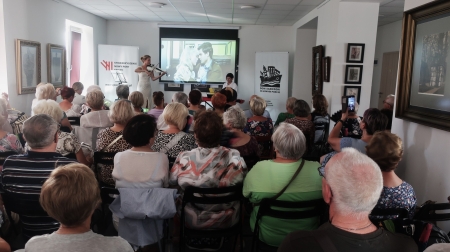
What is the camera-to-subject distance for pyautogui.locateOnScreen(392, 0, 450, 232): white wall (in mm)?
2643

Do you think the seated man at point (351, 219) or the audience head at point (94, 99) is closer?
the seated man at point (351, 219)

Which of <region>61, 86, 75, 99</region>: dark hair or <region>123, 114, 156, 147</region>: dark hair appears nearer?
<region>123, 114, 156, 147</region>: dark hair

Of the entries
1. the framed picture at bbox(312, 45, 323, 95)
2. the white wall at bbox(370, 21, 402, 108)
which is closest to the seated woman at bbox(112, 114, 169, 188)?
the framed picture at bbox(312, 45, 323, 95)

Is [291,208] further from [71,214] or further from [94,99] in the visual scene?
[94,99]

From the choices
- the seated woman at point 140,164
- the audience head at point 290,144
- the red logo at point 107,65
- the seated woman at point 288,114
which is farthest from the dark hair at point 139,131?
the red logo at point 107,65

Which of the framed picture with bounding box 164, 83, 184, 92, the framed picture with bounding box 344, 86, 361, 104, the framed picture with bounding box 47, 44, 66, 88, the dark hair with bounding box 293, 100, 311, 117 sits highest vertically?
the framed picture with bounding box 47, 44, 66, 88

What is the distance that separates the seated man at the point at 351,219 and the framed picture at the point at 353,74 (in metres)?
4.45

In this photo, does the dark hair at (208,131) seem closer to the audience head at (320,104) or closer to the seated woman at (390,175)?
the seated woman at (390,175)

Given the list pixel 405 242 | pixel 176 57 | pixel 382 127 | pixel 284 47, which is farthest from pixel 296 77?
pixel 405 242

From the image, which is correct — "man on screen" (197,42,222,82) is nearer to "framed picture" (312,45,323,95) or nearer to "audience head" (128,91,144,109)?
"framed picture" (312,45,323,95)

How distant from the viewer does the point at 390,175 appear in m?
2.07

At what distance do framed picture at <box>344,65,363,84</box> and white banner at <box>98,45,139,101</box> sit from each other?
18.2 ft

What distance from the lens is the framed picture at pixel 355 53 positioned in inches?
209

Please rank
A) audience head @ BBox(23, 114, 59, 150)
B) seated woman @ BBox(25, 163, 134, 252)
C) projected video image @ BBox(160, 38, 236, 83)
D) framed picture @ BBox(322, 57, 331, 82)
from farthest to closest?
projected video image @ BBox(160, 38, 236, 83)
framed picture @ BBox(322, 57, 331, 82)
audience head @ BBox(23, 114, 59, 150)
seated woman @ BBox(25, 163, 134, 252)
